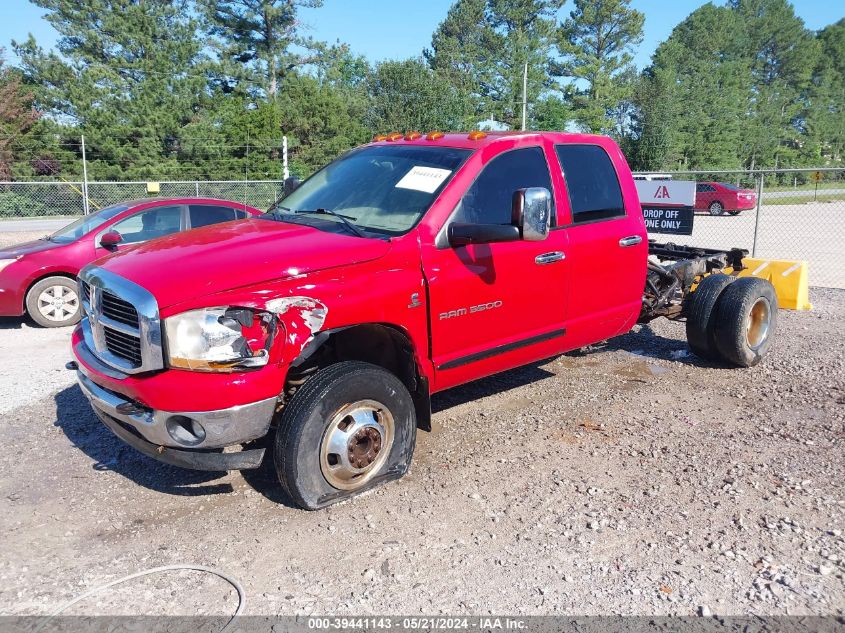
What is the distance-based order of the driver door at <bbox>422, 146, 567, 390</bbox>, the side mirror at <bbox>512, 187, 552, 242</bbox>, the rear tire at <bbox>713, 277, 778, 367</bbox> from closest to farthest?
the side mirror at <bbox>512, 187, 552, 242</bbox>, the driver door at <bbox>422, 146, 567, 390</bbox>, the rear tire at <bbox>713, 277, 778, 367</bbox>

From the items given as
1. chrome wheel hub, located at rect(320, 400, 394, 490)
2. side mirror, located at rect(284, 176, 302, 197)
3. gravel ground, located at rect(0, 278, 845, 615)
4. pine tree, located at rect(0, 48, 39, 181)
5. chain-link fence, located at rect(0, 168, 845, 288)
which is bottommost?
gravel ground, located at rect(0, 278, 845, 615)

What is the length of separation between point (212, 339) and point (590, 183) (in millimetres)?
3179

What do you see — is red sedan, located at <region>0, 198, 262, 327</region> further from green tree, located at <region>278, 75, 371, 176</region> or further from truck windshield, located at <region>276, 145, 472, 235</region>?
green tree, located at <region>278, 75, 371, 176</region>

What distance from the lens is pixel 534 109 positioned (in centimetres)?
4584

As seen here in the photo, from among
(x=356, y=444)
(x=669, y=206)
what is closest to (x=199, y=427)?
(x=356, y=444)

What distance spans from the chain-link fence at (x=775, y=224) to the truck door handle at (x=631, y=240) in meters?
5.94

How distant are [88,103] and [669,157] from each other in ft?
99.1

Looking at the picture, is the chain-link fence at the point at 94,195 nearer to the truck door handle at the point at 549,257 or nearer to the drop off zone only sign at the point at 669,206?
the drop off zone only sign at the point at 669,206

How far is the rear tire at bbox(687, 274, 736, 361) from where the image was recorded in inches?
255

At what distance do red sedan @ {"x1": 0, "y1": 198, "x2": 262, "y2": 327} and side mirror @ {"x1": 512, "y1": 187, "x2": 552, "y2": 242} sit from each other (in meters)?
5.16

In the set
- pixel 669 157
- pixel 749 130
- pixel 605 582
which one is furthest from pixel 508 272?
pixel 749 130

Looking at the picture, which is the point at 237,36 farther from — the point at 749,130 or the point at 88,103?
the point at 749,130

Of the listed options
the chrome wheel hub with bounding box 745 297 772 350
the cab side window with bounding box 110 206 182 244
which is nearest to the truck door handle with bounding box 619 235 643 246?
the chrome wheel hub with bounding box 745 297 772 350

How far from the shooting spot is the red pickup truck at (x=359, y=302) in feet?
11.7
